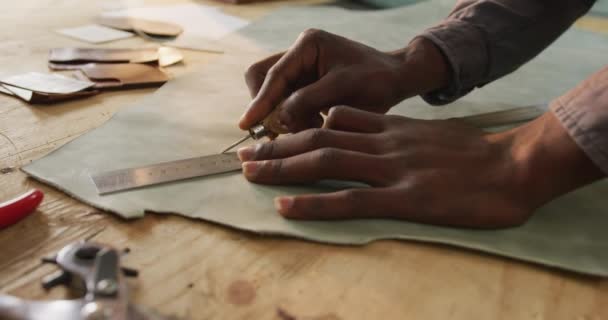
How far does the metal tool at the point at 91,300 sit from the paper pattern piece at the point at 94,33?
3.51 ft

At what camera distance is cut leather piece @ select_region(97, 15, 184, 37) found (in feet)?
5.26

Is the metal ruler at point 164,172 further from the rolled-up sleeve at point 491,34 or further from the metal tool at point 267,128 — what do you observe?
the rolled-up sleeve at point 491,34

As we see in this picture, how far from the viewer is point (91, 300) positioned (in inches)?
19.9

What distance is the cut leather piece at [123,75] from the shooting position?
1250 mm

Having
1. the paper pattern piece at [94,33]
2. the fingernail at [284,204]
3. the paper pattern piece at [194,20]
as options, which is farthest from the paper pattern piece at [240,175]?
the paper pattern piece at [94,33]

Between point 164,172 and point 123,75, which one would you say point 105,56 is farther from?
point 164,172

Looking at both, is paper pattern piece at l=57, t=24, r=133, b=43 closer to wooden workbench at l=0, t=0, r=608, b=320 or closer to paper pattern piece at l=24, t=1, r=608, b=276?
paper pattern piece at l=24, t=1, r=608, b=276

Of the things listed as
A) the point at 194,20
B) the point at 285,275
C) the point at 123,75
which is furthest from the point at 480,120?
the point at 194,20

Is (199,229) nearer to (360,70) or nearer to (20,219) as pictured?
(20,219)

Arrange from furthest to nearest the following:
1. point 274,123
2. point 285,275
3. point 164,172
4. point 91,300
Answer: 1. point 274,123
2. point 164,172
3. point 285,275
4. point 91,300

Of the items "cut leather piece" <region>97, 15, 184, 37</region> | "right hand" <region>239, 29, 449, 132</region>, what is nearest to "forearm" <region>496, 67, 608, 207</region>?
"right hand" <region>239, 29, 449, 132</region>

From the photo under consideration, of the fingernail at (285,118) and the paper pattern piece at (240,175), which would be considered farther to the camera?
the fingernail at (285,118)

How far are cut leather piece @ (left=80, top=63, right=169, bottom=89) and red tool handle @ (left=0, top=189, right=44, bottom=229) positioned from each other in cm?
51

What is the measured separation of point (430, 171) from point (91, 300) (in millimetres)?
514
